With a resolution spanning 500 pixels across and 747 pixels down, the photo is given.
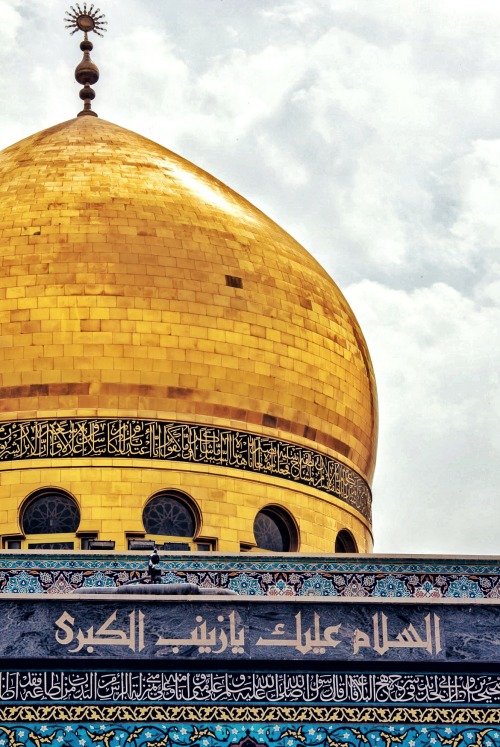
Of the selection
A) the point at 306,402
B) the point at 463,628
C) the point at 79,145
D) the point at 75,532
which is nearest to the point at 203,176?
the point at 79,145

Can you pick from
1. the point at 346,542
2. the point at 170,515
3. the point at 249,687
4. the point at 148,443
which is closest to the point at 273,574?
the point at 170,515

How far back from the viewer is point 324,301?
17062mm

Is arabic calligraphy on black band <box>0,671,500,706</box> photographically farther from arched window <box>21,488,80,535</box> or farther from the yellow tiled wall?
arched window <box>21,488,80,535</box>

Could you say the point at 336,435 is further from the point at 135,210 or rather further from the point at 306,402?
the point at 135,210

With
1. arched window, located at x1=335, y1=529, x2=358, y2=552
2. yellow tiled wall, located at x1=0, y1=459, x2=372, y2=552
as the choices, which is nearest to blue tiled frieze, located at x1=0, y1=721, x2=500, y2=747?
yellow tiled wall, located at x1=0, y1=459, x2=372, y2=552

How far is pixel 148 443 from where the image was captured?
15.4 metres

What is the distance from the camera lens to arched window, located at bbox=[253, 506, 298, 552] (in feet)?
51.1

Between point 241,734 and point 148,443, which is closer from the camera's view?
point 241,734

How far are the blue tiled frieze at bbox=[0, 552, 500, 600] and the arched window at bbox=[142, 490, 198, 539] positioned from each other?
1.31 m

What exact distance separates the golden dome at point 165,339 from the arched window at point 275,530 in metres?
0.08

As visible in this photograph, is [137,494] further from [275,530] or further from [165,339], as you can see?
[165,339]

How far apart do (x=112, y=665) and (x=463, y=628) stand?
171cm

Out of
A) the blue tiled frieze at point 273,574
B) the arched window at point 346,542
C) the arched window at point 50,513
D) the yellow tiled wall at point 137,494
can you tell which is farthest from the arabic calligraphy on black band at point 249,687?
the arched window at point 346,542

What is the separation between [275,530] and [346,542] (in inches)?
28.4
